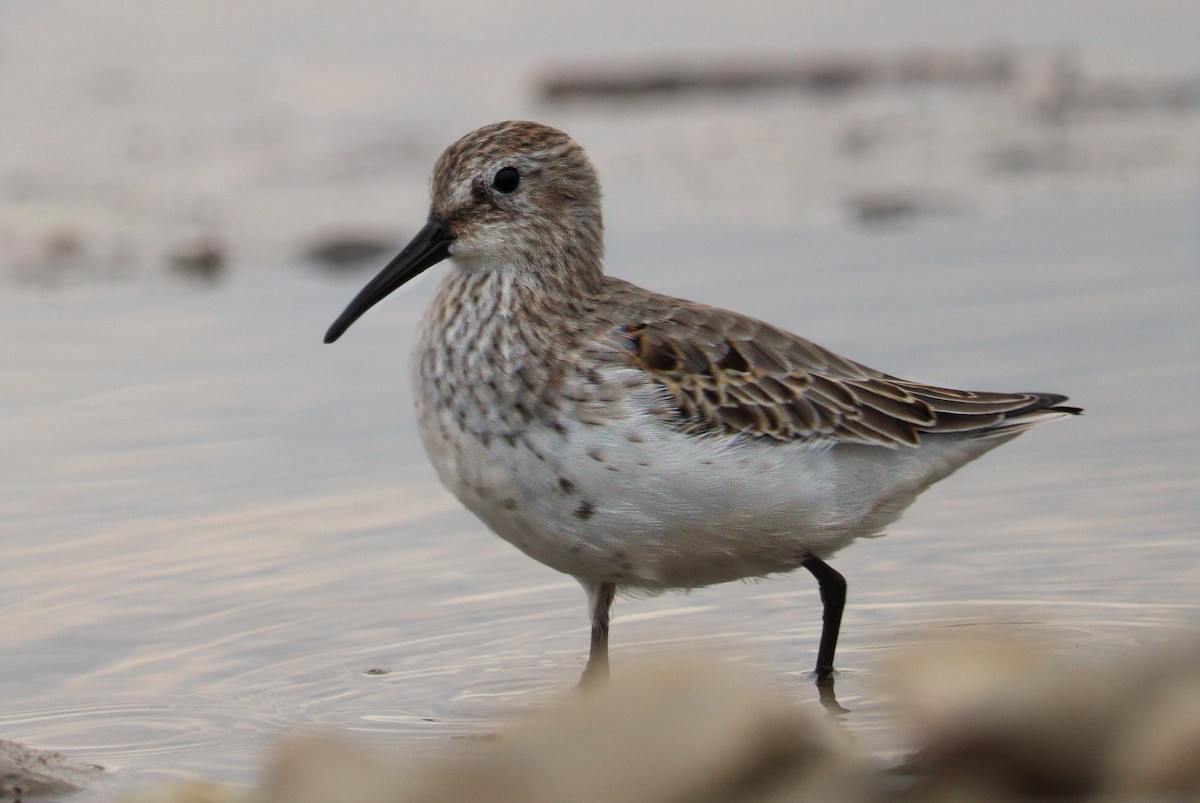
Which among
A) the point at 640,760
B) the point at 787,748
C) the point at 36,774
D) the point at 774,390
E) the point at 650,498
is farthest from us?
the point at 774,390

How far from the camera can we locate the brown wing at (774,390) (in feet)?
17.7

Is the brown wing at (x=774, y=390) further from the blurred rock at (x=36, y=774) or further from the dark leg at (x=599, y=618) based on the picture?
the blurred rock at (x=36, y=774)

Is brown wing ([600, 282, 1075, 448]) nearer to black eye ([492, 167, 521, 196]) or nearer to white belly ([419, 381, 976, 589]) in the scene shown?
white belly ([419, 381, 976, 589])

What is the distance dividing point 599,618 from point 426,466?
1860 mm

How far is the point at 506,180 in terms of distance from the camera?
577cm

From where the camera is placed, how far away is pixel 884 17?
608 inches

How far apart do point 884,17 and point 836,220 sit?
5.43 m

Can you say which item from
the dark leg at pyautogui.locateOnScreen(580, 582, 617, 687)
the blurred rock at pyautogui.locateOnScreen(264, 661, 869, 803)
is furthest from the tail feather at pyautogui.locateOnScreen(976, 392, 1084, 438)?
the blurred rock at pyautogui.locateOnScreen(264, 661, 869, 803)

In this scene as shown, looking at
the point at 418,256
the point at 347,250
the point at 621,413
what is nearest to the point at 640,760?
the point at 621,413

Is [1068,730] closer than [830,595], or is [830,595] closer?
[1068,730]

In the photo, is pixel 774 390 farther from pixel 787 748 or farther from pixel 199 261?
pixel 199 261

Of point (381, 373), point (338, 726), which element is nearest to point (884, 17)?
point (381, 373)

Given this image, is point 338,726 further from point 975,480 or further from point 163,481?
point 975,480

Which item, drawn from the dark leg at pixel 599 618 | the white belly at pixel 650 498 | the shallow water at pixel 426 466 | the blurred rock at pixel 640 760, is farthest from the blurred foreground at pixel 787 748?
the dark leg at pixel 599 618
